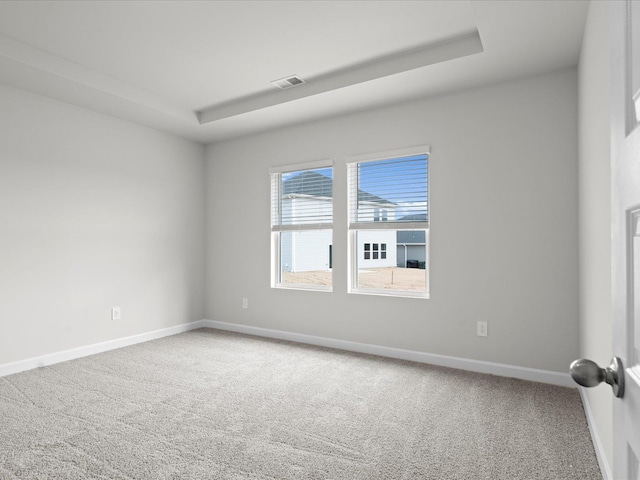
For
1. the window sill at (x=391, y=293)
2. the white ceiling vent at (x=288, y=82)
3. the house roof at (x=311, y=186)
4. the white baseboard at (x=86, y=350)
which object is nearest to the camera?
the white baseboard at (x=86, y=350)

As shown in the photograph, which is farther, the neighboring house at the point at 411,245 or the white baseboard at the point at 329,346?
the neighboring house at the point at 411,245

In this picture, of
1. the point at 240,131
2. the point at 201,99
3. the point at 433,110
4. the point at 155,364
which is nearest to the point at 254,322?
the point at 155,364

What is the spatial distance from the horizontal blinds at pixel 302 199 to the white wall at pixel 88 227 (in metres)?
1.19

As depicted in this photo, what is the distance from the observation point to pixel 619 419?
2.43 ft

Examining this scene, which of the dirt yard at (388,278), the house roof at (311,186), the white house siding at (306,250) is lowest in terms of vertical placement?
the dirt yard at (388,278)

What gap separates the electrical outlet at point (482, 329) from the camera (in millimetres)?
3338

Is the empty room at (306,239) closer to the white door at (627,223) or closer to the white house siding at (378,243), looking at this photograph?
the white house siding at (378,243)

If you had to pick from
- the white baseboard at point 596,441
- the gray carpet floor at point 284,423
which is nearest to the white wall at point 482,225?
the gray carpet floor at point 284,423

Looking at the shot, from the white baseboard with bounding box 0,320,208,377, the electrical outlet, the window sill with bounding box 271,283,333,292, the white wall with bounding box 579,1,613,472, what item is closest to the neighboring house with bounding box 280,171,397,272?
the window sill with bounding box 271,283,333,292

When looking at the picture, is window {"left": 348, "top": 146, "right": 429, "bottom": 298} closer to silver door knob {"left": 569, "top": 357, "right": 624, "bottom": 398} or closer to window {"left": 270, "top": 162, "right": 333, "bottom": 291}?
window {"left": 270, "top": 162, "right": 333, "bottom": 291}

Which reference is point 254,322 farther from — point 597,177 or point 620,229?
point 620,229

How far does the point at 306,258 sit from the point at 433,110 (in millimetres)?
2104

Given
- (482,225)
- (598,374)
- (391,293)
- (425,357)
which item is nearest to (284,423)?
(425,357)

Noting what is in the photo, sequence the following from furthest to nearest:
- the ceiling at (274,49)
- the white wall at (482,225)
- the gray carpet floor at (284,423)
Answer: the white wall at (482,225) < the ceiling at (274,49) < the gray carpet floor at (284,423)
